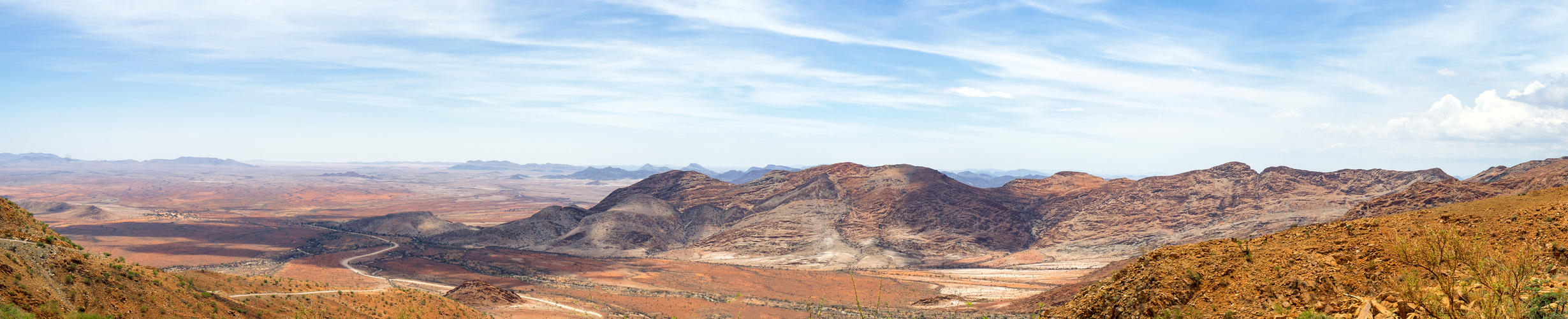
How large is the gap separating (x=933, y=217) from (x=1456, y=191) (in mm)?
51535

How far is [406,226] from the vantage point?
3954 inches

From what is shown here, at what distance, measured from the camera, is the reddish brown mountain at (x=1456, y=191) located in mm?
59656

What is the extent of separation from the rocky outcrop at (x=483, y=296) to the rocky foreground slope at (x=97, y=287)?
16900 mm

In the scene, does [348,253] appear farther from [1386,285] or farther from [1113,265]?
[1386,285]

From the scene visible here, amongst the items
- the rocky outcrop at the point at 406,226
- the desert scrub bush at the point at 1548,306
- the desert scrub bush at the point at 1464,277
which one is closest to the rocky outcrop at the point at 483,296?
the desert scrub bush at the point at 1464,277

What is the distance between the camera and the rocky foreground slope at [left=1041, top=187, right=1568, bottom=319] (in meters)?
6.96

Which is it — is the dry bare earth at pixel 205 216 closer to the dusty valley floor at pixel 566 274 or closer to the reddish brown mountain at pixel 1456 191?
the dusty valley floor at pixel 566 274

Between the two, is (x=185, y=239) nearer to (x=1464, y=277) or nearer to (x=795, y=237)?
(x=795, y=237)

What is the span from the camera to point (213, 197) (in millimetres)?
183000

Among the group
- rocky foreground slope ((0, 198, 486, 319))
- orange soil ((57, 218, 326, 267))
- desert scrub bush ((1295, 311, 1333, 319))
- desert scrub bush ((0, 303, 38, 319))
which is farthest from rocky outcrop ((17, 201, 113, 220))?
desert scrub bush ((1295, 311, 1333, 319))

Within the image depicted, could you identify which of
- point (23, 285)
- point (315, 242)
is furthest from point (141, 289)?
point (315, 242)

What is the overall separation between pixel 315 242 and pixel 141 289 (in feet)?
262

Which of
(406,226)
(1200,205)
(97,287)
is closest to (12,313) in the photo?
(97,287)

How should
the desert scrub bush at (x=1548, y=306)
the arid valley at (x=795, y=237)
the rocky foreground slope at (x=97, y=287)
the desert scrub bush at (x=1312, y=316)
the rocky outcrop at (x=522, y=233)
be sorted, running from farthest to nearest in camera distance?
the rocky outcrop at (x=522, y=233), the arid valley at (x=795, y=237), the rocky foreground slope at (x=97, y=287), the desert scrub bush at (x=1312, y=316), the desert scrub bush at (x=1548, y=306)
